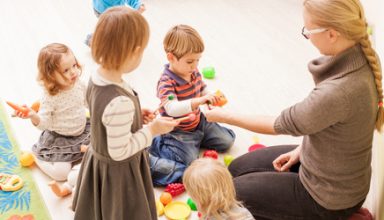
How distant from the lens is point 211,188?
132cm

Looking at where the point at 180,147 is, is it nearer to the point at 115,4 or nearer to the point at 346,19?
the point at 346,19

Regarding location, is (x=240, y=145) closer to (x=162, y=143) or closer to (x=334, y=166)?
(x=162, y=143)

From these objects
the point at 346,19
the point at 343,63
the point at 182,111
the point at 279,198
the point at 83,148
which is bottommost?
the point at 279,198

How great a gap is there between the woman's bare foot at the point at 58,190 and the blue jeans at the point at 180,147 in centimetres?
37

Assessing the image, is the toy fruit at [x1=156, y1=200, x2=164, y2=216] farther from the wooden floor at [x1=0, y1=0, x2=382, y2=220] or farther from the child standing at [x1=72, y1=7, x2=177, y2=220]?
the child standing at [x1=72, y1=7, x2=177, y2=220]

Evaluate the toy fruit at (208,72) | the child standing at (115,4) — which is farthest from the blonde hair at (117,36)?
the child standing at (115,4)

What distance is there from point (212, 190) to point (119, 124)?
36cm

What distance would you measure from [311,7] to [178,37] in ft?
2.02

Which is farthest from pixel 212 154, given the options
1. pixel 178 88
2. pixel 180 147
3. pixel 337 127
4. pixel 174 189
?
pixel 337 127

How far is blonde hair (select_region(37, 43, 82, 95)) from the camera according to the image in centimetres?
176

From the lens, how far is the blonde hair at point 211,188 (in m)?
1.32

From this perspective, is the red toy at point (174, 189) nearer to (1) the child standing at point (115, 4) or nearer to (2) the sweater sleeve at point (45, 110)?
(2) the sweater sleeve at point (45, 110)

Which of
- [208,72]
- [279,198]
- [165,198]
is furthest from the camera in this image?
[208,72]

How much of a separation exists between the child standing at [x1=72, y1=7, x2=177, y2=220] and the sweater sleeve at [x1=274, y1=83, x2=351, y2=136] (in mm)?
392
